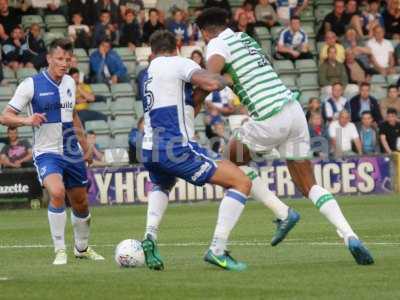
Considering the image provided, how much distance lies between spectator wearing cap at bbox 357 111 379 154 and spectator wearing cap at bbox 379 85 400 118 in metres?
1.01

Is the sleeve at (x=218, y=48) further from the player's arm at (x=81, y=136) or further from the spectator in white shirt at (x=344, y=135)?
the spectator in white shirt at (x=344, y=135)

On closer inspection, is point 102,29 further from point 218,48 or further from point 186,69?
point 186,69

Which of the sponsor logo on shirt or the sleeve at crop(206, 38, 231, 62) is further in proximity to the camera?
the sponsor logo on shirt

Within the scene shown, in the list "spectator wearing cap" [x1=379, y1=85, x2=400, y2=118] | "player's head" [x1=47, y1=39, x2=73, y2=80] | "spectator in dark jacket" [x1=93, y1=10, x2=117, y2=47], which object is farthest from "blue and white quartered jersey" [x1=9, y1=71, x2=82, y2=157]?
"spectator wearing cap" [x1=379, y1=85, x2=400, y2=118]

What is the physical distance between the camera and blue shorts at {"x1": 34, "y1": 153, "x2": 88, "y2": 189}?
13.8 metres

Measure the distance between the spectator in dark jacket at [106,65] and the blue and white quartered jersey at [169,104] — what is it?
15.7 metres

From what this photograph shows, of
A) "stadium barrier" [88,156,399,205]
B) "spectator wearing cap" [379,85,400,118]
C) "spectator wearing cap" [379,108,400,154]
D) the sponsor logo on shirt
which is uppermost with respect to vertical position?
"spectator wearing cap" [379,85,400,118]

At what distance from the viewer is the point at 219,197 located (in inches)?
1019

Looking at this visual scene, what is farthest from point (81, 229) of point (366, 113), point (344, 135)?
point (366, 113)

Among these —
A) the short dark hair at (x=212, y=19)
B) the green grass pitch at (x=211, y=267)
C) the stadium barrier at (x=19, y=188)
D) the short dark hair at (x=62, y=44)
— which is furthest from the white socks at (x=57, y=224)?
the stadium barrier at (x=19, y=188)

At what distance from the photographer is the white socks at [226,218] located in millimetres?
12172

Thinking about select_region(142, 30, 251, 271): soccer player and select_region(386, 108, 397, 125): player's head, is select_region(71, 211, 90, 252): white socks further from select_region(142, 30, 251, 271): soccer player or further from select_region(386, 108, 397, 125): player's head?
select_region(386, 108, 397, 125): player's head

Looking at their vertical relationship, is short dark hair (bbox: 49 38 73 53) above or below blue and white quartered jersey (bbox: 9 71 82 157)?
above

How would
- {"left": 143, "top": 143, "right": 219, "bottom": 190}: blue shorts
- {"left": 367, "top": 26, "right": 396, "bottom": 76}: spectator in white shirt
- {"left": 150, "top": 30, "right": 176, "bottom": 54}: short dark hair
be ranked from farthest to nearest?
{"left": 367, "top": 26, "right": 396, "bottom": 76}: spectator in white shirt, {"left": 150, "top": 30, "right": 176, "bottom": 54}: short dark hair, {"left": 143, "top": 143, "right": 219, "bottom": 190}: blue shorts
